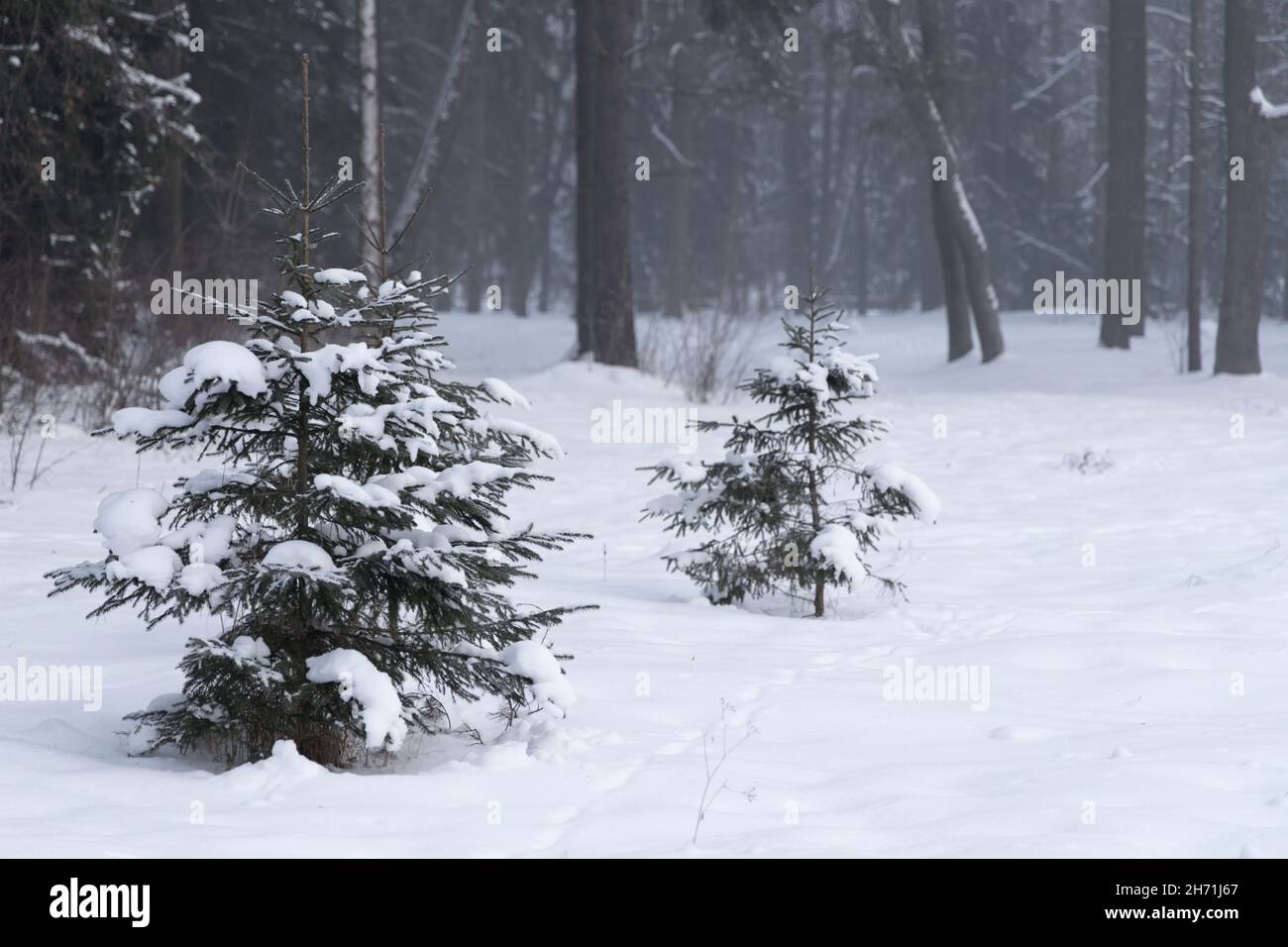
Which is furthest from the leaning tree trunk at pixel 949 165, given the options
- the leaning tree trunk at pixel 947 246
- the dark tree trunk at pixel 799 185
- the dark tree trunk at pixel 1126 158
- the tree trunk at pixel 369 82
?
the dark tree trunk at pixel 799 185

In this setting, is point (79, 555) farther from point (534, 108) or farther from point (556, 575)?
point (534, 108)

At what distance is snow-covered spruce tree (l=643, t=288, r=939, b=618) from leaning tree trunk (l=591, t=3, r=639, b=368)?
32.4 feet

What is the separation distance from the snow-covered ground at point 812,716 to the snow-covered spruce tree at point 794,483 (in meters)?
0.29

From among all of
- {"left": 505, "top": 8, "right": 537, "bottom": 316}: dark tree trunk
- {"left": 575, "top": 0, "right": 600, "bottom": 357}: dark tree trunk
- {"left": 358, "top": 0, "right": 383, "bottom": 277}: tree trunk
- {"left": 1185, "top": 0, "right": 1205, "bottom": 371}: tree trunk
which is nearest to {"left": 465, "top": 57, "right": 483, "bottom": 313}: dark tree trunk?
{"left": 505, "top": 8, "right": 537, "bottom": 316}: dark tree trunk

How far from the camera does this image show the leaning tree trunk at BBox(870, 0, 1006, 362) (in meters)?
20.1

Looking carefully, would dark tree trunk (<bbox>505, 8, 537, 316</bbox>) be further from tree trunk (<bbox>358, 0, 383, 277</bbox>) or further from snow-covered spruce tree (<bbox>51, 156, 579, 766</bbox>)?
snow-covered spruce tree (<bbox>51, 156, 579, 766</bbox>)

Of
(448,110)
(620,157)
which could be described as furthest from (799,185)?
(620,157)

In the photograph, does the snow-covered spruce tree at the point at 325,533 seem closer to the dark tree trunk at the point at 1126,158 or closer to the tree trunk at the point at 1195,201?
the tree trunk at the point at 1195,201

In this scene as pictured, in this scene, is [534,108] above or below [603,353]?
above

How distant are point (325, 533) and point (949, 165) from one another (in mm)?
18242

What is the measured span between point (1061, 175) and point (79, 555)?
37.4 meters

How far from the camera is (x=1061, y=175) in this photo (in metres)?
40.3

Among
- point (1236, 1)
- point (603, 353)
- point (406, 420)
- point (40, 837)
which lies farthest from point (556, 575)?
point (1236, 1)

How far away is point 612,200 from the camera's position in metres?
17.2
